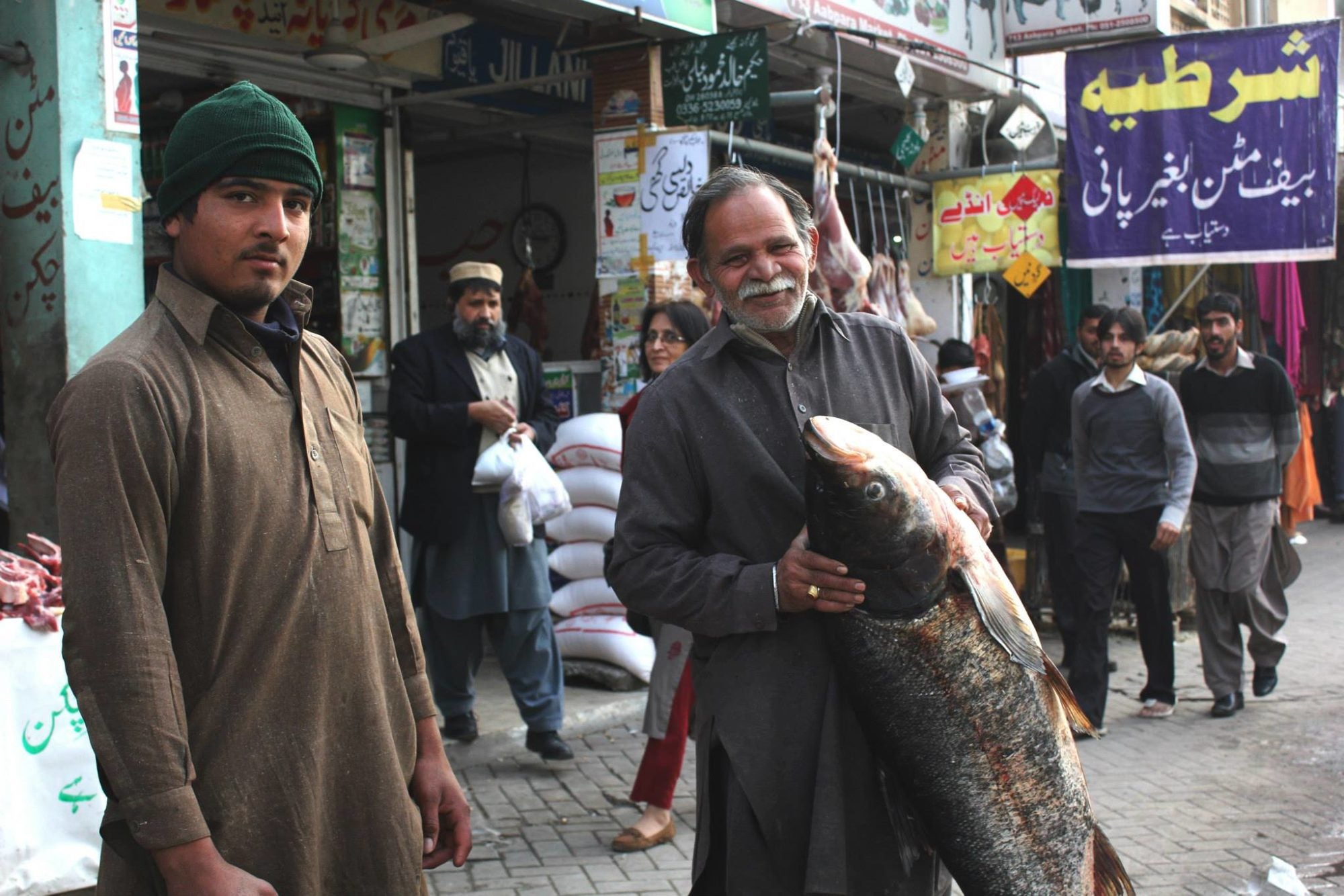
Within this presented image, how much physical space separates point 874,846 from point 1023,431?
6.18 metres

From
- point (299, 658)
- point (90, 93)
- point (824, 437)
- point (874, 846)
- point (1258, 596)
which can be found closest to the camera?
point (299, 658)

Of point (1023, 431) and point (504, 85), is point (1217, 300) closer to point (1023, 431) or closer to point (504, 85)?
point (1023, 431)

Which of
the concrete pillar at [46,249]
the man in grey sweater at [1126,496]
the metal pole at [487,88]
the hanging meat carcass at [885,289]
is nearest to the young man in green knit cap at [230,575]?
the concrete pillar at [46,249]

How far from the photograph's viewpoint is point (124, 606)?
6.19 ft

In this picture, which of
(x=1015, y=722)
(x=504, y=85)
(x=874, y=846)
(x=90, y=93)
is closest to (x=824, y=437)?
(x=1015, y=722)

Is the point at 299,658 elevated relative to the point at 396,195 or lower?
lower

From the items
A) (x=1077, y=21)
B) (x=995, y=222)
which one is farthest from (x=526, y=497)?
(x=1077, y=21)

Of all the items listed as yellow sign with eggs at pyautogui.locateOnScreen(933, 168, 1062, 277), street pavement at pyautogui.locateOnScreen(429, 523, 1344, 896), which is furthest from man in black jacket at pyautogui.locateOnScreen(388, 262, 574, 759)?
yellow sign with eggs at pyautogui.locateOnScreen(933, 168, 1062, 277)

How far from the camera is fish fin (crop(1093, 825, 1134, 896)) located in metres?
2.60

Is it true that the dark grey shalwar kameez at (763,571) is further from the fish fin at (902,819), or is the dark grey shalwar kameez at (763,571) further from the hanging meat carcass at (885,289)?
the hanging meat carcass at (885,289)

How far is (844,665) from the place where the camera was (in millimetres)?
2479

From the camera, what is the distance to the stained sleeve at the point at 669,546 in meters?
2.53

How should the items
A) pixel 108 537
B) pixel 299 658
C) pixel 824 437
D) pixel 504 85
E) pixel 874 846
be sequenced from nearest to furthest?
pixel 108 537 < pixel 299 658 < pixel 824 437 < pixel 874 846 < pixel 504 85

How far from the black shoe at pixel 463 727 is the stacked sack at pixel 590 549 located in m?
1.12
